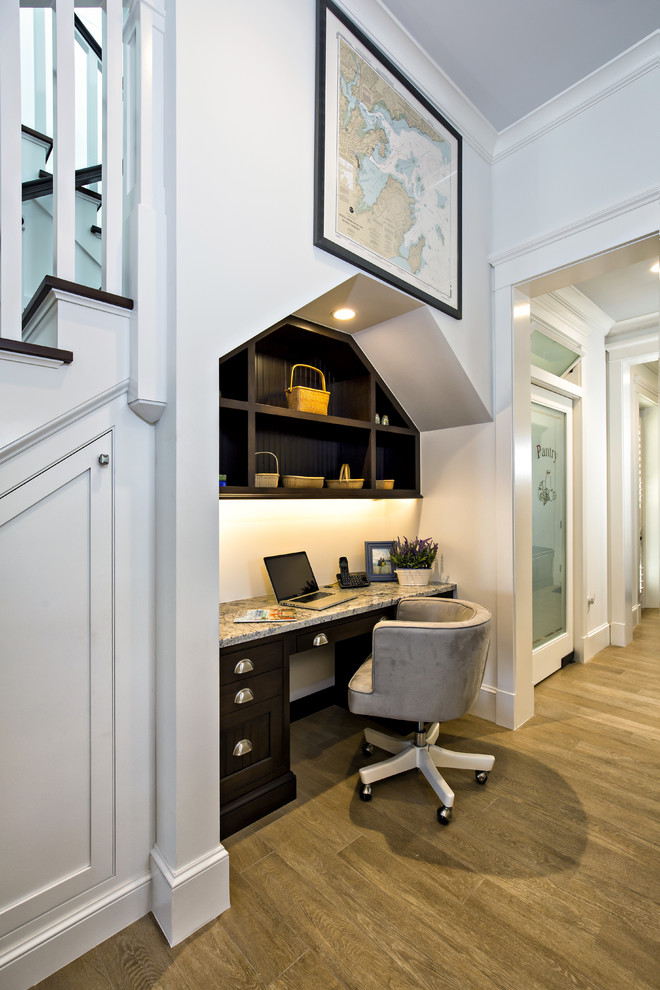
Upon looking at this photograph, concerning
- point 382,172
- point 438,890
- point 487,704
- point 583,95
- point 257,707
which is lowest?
point 438,890

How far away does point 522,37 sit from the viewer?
6.96 feet

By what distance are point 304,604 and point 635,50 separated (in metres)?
3.02

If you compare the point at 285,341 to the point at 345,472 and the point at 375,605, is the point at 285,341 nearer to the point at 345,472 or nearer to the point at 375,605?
the point at 345,472

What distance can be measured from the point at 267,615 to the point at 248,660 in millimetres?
245

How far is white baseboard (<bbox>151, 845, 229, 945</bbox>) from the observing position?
1412 millimetres

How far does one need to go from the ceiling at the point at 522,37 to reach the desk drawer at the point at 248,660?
282cm

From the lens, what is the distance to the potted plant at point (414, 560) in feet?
9.53

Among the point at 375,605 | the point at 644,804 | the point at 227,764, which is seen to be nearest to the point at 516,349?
the point at 375,605

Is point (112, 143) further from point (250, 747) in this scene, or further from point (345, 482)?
point (250, 747)

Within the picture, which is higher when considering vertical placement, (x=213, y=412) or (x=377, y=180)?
(x=377, y=180)

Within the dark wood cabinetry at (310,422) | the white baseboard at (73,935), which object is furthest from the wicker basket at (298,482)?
the white baseboard at (73,935)

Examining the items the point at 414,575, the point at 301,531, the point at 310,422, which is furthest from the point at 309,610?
the point at 310,422

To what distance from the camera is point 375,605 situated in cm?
240

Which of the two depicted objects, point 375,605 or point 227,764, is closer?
point 227,764
